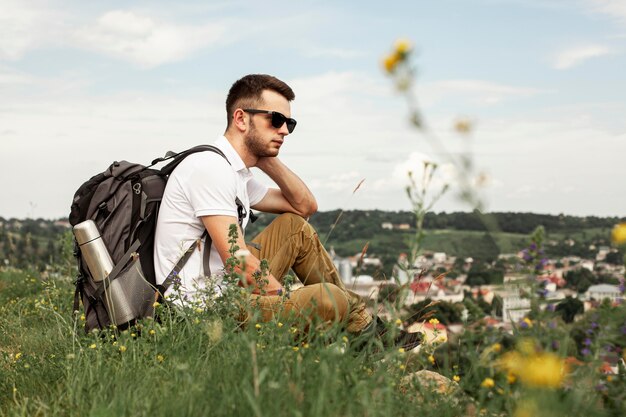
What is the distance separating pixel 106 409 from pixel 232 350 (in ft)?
2.16

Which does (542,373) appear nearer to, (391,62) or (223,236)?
(391,62)

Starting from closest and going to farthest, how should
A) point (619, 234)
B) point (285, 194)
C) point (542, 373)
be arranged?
point (542, 373) → point (619, 234) → point (285, 194)

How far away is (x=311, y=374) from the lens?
9.59 ft

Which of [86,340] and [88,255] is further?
[88,255]

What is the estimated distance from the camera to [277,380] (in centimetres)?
286

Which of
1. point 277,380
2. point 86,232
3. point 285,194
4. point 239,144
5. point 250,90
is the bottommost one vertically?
point 277,380

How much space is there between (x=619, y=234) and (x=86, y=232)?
122 inches

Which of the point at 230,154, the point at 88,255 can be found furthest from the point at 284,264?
the point at 88,255

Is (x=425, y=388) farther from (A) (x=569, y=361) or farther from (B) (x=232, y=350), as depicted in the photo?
(B) (x=232, y=350)

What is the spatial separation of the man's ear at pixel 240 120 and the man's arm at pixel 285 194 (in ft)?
2.15

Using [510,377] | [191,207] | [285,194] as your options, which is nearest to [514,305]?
[510,377]

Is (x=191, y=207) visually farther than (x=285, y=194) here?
No

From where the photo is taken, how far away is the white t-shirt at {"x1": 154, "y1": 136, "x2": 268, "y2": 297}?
15.4 ft

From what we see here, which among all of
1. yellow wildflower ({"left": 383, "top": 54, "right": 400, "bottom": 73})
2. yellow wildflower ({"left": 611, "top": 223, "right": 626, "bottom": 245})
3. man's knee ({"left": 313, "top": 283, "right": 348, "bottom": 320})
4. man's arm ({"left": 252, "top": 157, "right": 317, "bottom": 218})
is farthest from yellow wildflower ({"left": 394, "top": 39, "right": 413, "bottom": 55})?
man's arm ({"left": 252, "top": 157, "right": 317, "bottom": 218})
